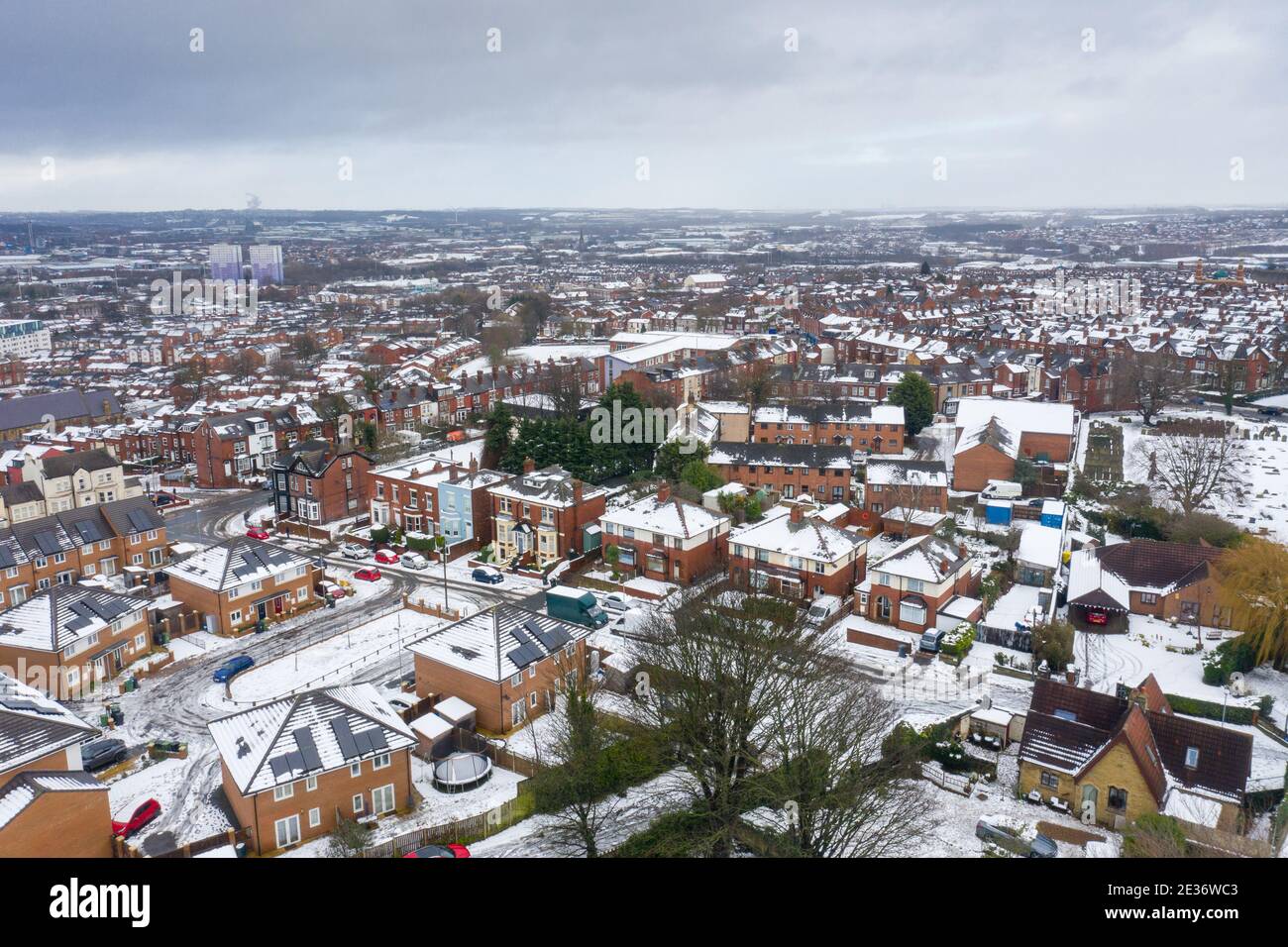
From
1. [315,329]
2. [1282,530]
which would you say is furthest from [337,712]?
[315,329]

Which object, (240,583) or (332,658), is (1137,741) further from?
(240,583)

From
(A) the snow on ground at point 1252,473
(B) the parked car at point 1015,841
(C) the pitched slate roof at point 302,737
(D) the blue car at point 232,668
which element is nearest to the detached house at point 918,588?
(B) the parked car at point 1015,841

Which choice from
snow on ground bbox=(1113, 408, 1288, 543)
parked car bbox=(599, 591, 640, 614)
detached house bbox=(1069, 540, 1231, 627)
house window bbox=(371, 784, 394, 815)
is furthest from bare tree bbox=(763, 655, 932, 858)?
snow on ground bbox=(1113, 408, 1288, 543)

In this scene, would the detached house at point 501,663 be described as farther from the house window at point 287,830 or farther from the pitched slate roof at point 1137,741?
the pitched slate roof at point 1137,741

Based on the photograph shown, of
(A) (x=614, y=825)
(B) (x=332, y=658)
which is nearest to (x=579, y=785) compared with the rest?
(A) (x=614, y=825)

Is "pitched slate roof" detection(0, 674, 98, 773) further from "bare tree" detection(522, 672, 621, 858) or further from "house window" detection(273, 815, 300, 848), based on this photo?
"bare tree" detection(522, 672, 621, 858)

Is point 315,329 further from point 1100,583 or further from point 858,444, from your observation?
point 1100,583

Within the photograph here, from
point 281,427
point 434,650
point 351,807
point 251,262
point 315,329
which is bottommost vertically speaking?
point 351,807
